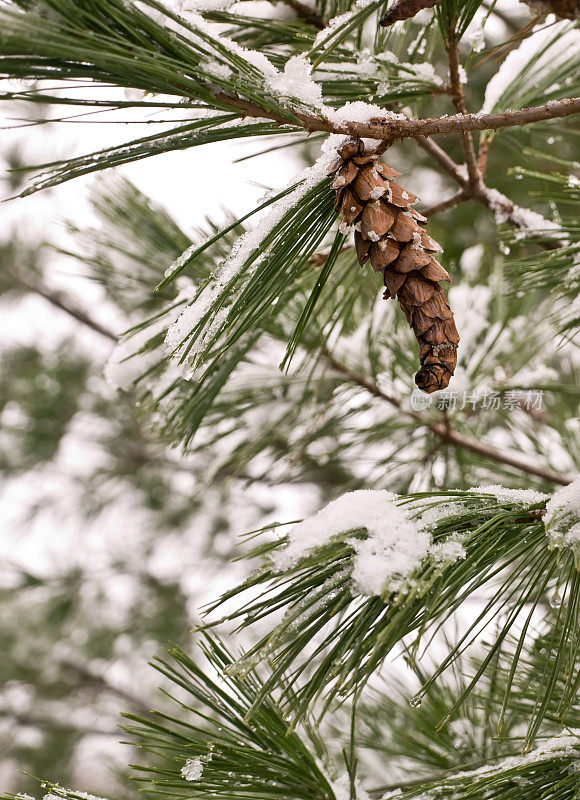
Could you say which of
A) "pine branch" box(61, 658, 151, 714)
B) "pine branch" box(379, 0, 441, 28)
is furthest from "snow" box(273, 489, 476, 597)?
"pine branch" box(61, 658, 151, 714)

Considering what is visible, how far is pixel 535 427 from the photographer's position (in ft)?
3.42

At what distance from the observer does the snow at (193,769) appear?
1.34 ft

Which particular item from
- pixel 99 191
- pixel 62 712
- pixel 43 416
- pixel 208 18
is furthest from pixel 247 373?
pixel 62 712

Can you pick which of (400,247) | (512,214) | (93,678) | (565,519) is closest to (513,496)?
(565,519)

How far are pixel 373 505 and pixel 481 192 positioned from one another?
45 centimetres

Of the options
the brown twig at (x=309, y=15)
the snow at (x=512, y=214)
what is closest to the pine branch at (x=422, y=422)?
the snow at (x=512, y=214)

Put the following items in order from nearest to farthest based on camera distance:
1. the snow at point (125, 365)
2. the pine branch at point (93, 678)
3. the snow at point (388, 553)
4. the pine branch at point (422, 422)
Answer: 1. the snow at point (388, 553)
2. the snow at point (125, 365)
3. the pine branch at point (422, 422)
4. the pine branch at point (93, 678)

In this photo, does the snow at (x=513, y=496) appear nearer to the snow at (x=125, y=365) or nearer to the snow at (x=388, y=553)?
the snow at (x=388, y=553)

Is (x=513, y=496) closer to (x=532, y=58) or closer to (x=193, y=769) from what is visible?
(x=193, y=769)

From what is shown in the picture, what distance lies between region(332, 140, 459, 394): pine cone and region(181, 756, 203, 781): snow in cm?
28

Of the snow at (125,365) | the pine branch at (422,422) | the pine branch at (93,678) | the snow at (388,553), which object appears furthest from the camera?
the pine branch at (93,678)

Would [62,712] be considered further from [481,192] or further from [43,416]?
[481,192]

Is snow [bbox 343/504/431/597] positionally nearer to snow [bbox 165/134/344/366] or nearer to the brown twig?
snow [bbox 165/134/344/366]

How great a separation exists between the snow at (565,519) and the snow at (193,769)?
261 millimetres
